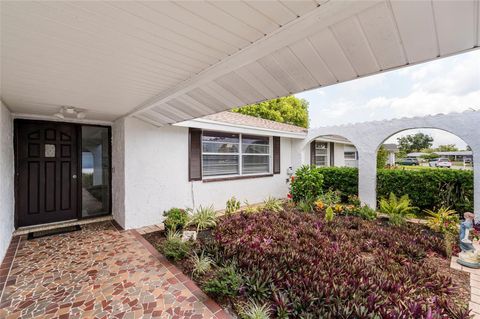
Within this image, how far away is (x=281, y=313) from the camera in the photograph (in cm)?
246

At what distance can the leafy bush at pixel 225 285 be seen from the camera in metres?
2.88

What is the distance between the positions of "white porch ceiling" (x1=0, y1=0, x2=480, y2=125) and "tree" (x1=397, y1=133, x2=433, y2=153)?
170 ft

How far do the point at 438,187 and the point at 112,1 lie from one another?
9233 mm

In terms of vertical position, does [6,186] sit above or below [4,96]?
below

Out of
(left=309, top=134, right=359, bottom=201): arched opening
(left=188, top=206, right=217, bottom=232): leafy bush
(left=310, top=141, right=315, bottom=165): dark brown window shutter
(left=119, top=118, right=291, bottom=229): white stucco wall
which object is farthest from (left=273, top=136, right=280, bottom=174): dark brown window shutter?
(left=188, top=206, right=217, bottom=232): leafy bush

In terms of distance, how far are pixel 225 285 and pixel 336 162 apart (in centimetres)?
1318

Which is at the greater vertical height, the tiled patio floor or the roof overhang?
the roof overhang

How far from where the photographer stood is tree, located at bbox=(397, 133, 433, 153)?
1695 inches

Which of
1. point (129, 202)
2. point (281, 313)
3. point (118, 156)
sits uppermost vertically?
point (118, 156)

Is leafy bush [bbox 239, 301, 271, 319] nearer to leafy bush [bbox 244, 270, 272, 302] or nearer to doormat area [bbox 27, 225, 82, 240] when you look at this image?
leafy bush [bbox 244, 270, 272, 302]

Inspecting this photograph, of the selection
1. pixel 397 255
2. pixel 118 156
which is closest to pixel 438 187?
pixel 397 255

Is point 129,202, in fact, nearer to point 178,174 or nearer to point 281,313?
point 178,174

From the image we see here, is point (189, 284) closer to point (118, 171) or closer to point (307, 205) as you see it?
point (118, 171)

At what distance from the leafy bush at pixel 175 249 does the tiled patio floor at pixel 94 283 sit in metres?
0.17
